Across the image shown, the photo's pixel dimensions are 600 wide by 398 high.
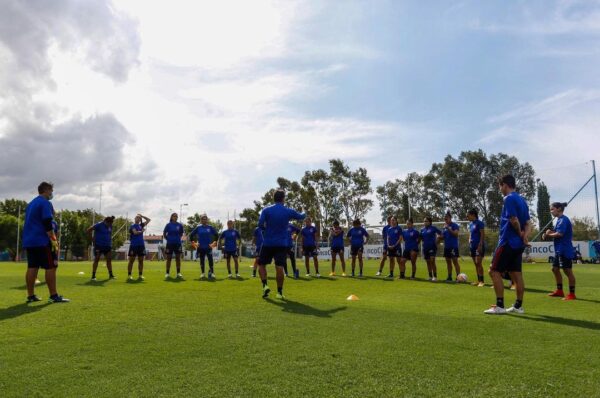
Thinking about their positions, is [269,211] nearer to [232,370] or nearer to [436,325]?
[436,325]

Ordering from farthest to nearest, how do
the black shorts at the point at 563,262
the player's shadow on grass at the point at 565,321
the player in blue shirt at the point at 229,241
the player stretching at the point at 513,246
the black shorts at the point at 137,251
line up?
the player in blue shirt at the point at 229,241
the black shorts at the point at 137,251
the black shorts at the point at 563,262
the player stretching at the point at 513,246
the player's shadow on grass at the point at 565,321

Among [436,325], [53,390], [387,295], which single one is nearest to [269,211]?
[387,295]

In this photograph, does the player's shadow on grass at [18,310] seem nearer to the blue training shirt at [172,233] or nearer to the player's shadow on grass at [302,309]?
the player's shadow on grass at [302,309]

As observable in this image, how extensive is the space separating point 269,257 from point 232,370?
5135 mm

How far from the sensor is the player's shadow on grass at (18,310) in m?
6.52

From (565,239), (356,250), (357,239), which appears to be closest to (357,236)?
(357,239)

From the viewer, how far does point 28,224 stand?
8141mm

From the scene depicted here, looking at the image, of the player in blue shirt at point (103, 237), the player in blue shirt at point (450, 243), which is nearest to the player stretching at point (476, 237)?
the player in blue shirt at point (450, 243)

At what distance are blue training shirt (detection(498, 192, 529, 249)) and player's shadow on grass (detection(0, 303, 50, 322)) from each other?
766 centimetres

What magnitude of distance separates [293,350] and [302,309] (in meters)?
2.77

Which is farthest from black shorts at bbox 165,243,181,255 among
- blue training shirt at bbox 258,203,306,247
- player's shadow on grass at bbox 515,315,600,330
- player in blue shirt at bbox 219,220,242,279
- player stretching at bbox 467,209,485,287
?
player's shadow on grass at bbox 515,315,600,330

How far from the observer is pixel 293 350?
4.56m

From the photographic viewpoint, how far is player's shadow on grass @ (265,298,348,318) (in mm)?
6847

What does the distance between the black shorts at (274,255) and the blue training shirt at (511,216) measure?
4.02 metres
